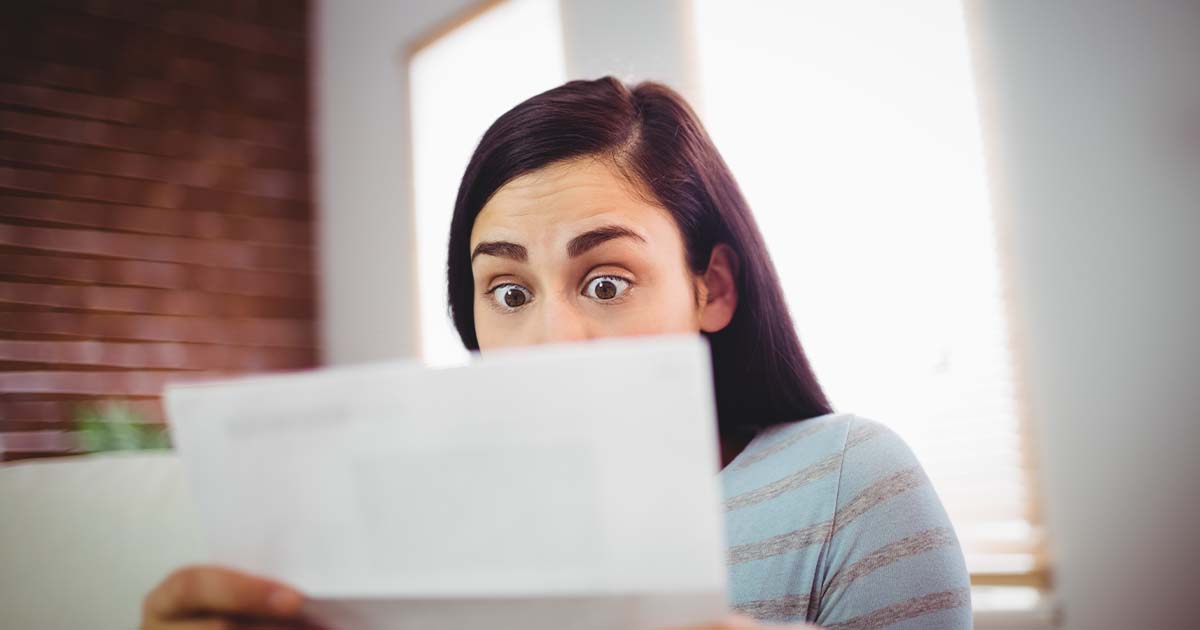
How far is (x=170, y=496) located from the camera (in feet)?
2.92

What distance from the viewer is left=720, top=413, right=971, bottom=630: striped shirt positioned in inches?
26.4

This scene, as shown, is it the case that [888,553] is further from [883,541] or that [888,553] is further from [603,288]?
[603,288]

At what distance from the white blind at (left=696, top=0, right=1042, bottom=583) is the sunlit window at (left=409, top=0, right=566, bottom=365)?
2.14 ft

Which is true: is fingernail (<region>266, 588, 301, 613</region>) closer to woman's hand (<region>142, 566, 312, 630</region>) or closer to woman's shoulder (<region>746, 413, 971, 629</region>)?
woman's hand (<region>142, 566, 312, 630</region>)

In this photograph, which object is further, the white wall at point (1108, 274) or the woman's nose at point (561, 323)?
the white wall at point (1108, 274)

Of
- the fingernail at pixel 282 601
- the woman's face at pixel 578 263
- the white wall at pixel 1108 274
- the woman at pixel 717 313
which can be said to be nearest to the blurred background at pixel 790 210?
the white wall at pixel 1108 274

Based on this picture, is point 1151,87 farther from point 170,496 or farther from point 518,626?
point 170,496

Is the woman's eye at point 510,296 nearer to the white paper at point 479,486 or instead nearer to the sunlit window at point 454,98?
the white paper at point 479,486

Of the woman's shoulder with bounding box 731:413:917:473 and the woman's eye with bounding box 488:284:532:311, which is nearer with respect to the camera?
the woman's shoulder with bounding box 731:413:917:473

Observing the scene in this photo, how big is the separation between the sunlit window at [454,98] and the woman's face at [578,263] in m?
1.43

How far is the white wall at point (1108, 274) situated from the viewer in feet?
4.08

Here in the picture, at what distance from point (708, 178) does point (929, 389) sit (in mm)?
923

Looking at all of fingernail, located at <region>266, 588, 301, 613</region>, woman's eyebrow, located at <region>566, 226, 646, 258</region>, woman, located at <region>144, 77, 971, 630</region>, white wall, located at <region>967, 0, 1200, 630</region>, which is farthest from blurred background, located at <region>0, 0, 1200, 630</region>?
fingernail, located at <region>266, 588, 301, 613</region>

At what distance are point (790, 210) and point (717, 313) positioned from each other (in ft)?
3.16
